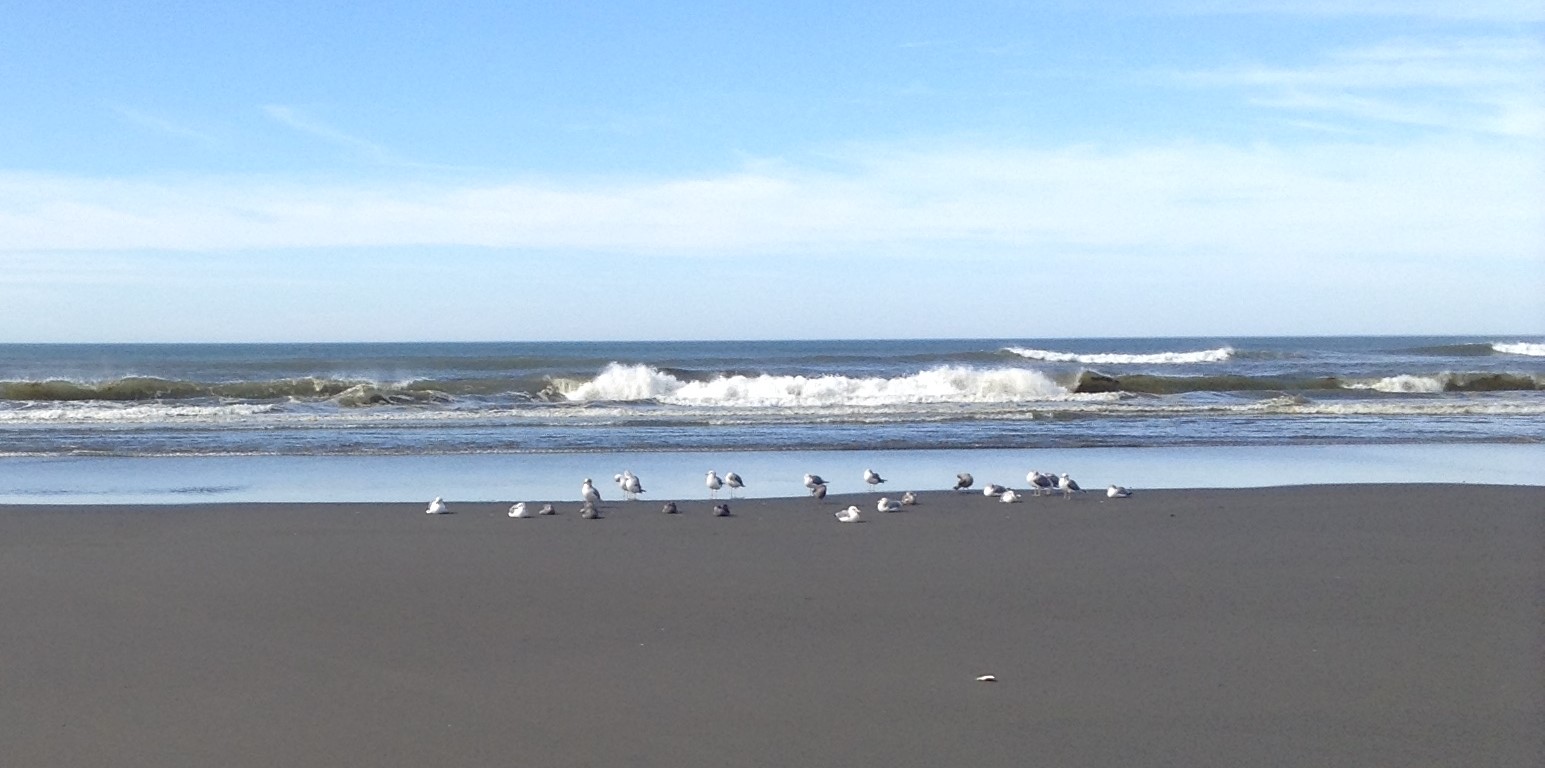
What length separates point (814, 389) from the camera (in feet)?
98.6

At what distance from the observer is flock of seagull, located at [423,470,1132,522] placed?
980 centimetres

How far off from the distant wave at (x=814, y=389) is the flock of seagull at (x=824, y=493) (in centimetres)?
1581

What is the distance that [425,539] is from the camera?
877 centimetres

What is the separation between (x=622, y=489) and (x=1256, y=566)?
5.71 metres

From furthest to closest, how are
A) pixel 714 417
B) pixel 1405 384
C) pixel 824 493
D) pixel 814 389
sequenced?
1. pixel 1405 384
2. pixel 814 389
3. pixel 714 417
4. pixel 824 493

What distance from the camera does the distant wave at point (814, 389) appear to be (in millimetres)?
28469

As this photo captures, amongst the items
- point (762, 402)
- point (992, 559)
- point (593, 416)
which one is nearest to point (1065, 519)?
point (992, 559)

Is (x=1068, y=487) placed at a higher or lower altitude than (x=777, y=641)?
higher

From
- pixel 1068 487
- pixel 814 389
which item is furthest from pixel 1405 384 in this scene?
pixel 1068 487

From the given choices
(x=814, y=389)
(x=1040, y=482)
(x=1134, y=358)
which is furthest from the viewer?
(x=1134, y=358)

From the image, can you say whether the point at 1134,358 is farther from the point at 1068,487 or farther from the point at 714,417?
the point at 1068,487

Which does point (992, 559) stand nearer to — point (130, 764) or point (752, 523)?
point (752, 523)

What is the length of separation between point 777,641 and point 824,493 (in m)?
4.88

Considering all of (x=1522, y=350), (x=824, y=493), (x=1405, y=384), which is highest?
(x=1522, y=350)
